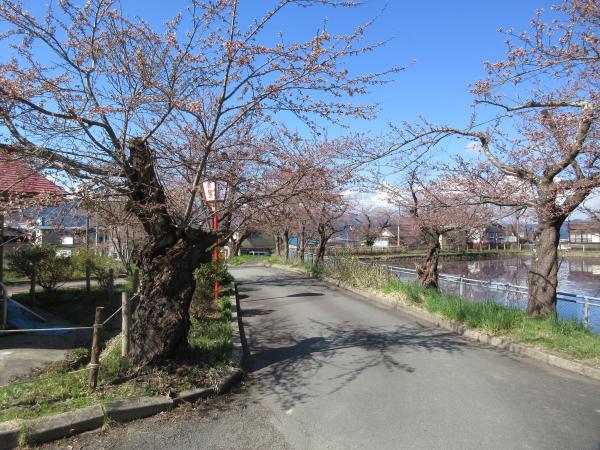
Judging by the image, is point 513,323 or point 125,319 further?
point 513,323

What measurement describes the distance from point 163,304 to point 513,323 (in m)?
6.32

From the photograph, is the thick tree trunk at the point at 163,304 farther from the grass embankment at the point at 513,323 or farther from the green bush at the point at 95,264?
the green bush at the point at 95,264

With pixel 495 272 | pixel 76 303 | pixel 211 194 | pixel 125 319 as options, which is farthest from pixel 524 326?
pixel 495 272

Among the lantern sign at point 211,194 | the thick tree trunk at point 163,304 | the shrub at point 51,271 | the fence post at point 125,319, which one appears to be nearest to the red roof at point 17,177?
the thick tree trunk at point 163,304

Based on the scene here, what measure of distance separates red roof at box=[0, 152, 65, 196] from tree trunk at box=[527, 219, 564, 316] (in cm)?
833

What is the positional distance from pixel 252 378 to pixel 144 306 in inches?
68.2

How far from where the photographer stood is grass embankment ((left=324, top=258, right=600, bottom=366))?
7.15 meters

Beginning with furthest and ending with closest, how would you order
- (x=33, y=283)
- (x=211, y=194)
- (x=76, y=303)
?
(x=76, y=303) < (x=33, y=283) < (x=211, y=194)

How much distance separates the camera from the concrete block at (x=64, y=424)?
4.21 metres

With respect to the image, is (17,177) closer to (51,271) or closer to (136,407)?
(136,407)

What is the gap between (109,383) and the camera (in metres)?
5.38

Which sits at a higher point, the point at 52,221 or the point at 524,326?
the point at 52,221

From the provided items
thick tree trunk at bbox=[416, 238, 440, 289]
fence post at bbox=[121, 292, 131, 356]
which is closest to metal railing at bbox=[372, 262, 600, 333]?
thick tree trunk at bbox=[416, 238, 440, 289]

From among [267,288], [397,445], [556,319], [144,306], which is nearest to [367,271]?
[267,288]
